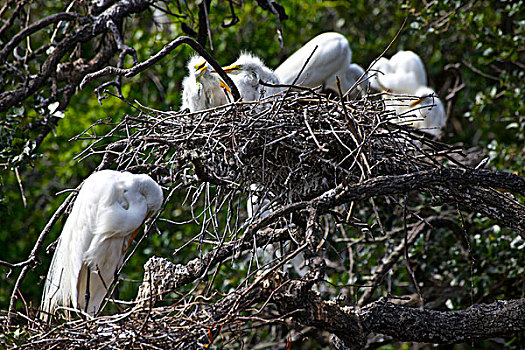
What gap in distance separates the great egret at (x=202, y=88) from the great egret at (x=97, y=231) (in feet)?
1.82

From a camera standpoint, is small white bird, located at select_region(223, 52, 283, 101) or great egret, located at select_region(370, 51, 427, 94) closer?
small white bird, located at select_region(223, 52, 283, 101)

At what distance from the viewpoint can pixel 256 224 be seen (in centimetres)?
166

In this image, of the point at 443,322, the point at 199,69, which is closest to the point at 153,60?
the point at 199,69

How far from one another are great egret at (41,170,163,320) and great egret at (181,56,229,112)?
0.56m

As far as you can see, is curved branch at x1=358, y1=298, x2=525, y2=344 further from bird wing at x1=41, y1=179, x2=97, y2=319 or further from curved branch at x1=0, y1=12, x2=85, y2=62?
curved branch at x1=0, y1=12, x2=85, y2=62

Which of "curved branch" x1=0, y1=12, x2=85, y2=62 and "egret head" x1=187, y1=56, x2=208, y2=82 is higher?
"curved branch" x1=0, y1=12, x2=85, y2=62

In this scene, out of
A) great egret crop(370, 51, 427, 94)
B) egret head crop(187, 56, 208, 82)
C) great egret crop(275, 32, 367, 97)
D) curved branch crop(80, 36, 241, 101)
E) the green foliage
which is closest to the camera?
curved branch crop(80, 36, 241, 101)

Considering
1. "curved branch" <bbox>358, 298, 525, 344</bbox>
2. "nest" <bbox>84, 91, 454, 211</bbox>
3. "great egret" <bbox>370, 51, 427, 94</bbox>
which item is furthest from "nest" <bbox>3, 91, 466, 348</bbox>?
"great egret" <bbox>370, 51, 427, 94</bbox>

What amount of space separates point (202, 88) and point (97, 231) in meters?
0.74

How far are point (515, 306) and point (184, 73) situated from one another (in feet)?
9.13

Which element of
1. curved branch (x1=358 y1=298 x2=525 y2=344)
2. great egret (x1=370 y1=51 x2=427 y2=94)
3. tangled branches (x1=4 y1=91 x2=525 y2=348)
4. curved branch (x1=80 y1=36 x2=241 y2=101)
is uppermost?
curved branch (x1=80 y1=36 x2=241 y2=101)

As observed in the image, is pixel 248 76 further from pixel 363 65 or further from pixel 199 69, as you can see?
pixel 363 65

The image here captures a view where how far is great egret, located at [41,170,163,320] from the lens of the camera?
7.16 ft

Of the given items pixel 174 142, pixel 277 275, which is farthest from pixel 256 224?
pixel 174 142
